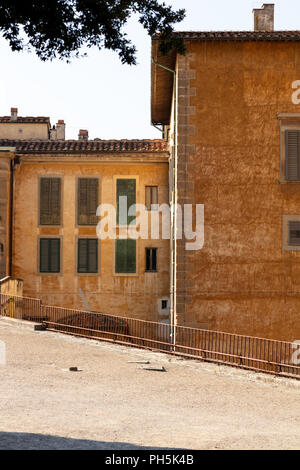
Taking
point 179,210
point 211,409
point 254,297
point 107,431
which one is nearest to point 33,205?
point 179,210

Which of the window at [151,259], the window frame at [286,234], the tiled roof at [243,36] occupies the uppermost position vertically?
the tiled roof at [243,36]

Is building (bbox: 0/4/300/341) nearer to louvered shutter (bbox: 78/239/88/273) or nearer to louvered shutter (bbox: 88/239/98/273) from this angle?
louvered shutter (bbox: 88/239/98/273)

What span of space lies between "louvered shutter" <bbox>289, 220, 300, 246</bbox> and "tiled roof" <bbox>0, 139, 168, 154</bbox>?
29.1ft

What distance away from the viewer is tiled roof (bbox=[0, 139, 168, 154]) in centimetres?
2883

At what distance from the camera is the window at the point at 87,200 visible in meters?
28.9

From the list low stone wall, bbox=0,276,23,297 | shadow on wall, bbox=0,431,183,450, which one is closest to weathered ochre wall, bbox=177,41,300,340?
low stone wall, bbox=0,276,23,297

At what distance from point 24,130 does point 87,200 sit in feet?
40.7

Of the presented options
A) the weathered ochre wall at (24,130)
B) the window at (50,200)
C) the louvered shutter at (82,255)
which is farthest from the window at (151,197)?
the weathered ochre wall at (24,130)

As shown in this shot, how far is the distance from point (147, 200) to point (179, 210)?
7.65m

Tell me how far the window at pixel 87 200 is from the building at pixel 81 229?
0.04 meters

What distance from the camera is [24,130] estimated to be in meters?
39.5

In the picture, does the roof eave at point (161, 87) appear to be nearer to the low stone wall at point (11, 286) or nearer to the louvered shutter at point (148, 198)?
the louvered shutter at point (148, 198)

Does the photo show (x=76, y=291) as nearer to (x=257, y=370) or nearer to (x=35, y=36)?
(x=257, y=370)

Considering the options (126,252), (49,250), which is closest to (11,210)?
(49,250)
